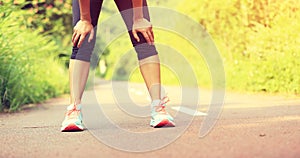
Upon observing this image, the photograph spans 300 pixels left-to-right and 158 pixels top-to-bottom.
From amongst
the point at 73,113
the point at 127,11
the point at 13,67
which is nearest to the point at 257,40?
the point at 13,67

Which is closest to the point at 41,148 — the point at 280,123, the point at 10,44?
the point at 280,123

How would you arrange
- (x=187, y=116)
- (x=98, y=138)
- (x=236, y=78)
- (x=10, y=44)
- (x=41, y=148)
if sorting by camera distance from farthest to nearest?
(x=236, y=78) < (x=10, y=44) < (x=187, y=116) < (x=98, y=138) < (x=41, y=148)

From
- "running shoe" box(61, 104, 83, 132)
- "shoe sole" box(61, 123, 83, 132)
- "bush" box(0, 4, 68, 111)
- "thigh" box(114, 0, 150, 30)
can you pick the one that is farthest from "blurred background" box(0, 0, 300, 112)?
"shoe sole" box(61, 123, 83, 132)

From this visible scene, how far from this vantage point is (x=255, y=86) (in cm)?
1094

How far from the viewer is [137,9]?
4602 millimetres

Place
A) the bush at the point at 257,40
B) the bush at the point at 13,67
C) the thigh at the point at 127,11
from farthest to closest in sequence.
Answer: the bush at the point at 257,40 → the bush at the point at 13,67 → the thigh at the point at 127,11

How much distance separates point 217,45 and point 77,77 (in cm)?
1047

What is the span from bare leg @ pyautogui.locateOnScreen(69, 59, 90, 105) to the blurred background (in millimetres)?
1644

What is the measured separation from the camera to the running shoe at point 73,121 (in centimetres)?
429

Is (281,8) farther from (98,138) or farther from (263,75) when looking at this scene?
(98,138)

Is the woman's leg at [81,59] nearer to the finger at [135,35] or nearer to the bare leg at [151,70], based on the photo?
the finger at [135,35]

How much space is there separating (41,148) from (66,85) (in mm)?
11291

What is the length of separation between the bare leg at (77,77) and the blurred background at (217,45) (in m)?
1.64

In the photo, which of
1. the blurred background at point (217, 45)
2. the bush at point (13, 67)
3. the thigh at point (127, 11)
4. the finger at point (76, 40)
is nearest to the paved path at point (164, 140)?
the finger at point (76, 40)
